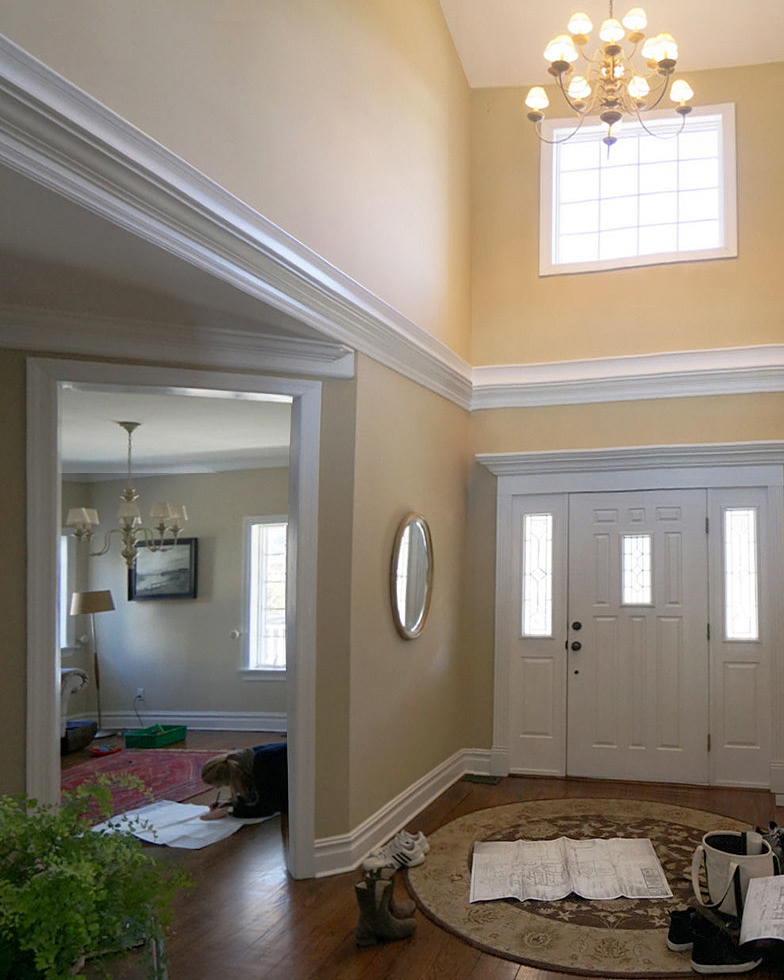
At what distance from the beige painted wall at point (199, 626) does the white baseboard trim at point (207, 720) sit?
1.8 inches

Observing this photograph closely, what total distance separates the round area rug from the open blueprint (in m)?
0.06

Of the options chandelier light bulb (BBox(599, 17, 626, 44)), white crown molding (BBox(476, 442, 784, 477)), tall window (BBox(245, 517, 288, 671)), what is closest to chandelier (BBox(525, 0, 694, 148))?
chandelier light bulb (BBox(599, 17, 626, 44))

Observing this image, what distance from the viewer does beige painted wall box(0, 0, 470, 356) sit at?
306cm

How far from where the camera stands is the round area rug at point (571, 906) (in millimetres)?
3705

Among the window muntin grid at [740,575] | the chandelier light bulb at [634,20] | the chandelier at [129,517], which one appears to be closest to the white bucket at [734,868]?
the window muntin grid at [740,575]

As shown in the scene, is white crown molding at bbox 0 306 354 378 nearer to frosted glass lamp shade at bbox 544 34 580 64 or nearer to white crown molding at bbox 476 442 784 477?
frosted glass lamp shade at bbox 544 34 580 64

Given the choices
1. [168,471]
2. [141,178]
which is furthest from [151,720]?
[141,178]

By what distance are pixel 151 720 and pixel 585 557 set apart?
557 cm

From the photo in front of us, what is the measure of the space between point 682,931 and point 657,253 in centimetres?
480

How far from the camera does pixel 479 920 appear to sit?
4059 mm

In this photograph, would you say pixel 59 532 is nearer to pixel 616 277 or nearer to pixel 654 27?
pixel 616 277

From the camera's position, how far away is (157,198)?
3.12 m

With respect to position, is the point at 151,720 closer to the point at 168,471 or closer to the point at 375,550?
the point at 168,471

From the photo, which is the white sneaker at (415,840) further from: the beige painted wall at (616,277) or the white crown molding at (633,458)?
the beige painted wall at (616,277)
